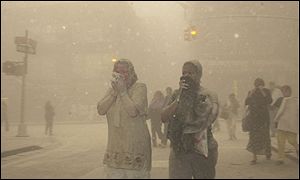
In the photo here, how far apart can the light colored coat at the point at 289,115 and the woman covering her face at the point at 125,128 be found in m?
5.51

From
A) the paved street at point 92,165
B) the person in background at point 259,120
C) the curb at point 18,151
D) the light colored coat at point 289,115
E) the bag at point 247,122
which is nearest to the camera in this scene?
the paved street at point 92,165

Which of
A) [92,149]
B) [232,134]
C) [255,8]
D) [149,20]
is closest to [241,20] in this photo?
[255,8]

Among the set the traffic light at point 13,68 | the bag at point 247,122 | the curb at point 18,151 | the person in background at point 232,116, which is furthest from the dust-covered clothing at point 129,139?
the traffic light at point 13,68

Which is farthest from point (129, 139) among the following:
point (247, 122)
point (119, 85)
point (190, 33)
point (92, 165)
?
point (190, 33)

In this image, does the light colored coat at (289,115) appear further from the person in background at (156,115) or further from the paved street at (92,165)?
the person in background at (156,115)

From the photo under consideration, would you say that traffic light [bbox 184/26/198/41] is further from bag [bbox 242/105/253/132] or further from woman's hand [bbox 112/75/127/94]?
woman's hand [bbox 112/75/127/94]

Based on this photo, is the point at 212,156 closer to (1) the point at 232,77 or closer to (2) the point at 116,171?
(2) the point at 116,171

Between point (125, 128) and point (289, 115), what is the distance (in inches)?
226

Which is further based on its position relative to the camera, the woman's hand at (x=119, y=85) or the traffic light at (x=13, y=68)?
the traffic light at (x=13, y=68)

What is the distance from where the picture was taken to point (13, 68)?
18.1 meters

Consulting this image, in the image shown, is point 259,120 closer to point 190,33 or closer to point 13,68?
point 190,33

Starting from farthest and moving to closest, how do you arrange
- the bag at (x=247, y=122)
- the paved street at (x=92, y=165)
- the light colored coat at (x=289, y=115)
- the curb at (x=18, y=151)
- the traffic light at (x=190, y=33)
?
the traffic light at (x=190, y=33), the curb at (x=18, y=151), the bag at (x=247, y=122), the light colored coat at (x=289, y=115), the paved street at (x=92, y=165)

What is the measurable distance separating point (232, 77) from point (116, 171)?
37.9m

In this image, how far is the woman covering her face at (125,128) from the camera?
175 inches
